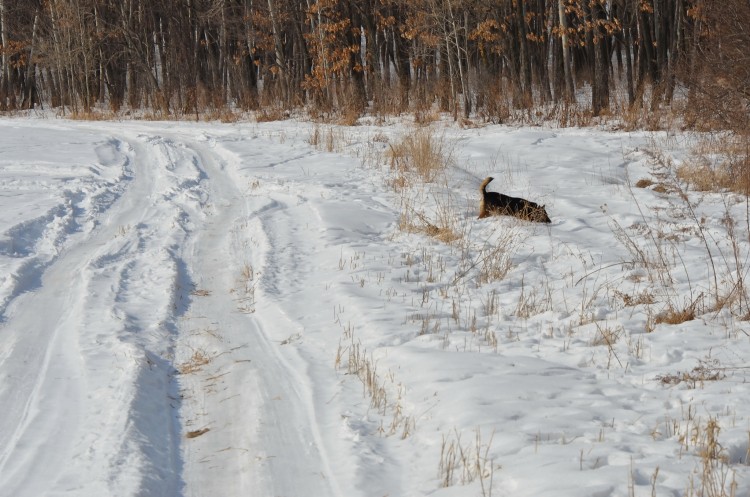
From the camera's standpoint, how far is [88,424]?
3787 millimetres

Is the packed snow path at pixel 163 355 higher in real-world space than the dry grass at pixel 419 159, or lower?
lower

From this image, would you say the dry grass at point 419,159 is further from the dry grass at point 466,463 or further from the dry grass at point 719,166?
the dry grass at point 466,463

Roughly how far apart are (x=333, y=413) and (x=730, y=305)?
287cm

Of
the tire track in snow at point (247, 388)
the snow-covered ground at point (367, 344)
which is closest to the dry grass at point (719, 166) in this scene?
the snow-covered ground at point (367, 344)

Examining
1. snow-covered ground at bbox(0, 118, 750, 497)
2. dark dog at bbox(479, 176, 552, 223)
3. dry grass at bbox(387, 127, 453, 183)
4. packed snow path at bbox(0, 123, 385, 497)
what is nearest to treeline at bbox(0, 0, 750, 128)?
dry grass at bbox(387, 127, 453, 183)

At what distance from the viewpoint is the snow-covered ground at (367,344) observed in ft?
10.9

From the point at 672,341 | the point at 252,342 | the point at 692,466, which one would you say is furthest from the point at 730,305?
the point at 252,342

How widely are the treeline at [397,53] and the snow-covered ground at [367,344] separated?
226 inches

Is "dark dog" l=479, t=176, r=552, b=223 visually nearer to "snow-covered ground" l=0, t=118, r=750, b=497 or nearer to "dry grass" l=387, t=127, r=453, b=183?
"snow-covered ground" l=0, t=118, r=750, b=497

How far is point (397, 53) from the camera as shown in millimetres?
27875

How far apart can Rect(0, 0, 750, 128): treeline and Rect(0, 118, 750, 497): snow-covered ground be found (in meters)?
5.74

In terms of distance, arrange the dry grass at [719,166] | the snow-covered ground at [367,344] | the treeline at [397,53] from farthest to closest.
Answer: the treeline at [397,53] → the dry grass at [719,166] → the snow-covered ground at [367,344]

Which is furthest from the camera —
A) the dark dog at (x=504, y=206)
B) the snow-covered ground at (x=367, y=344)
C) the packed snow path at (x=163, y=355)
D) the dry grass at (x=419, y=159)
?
the dry grass at (x=419, y=159)

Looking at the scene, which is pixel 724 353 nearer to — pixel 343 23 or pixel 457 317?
pixel 457 317
